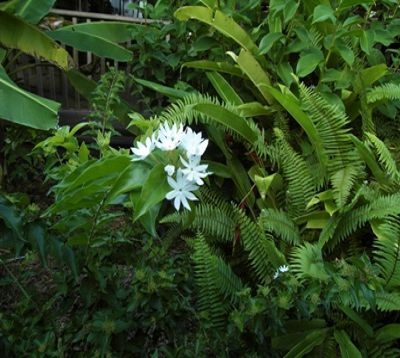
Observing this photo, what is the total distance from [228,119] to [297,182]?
57 centimetres

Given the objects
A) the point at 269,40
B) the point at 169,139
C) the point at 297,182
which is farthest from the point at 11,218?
the point at 269,40

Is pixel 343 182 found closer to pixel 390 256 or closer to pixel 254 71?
pixel 390 256

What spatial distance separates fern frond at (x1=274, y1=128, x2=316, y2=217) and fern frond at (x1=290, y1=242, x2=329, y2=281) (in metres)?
0.40

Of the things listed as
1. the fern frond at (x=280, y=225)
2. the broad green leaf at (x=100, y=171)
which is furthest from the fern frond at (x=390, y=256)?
the broad green leaf at (x=100, y=171)

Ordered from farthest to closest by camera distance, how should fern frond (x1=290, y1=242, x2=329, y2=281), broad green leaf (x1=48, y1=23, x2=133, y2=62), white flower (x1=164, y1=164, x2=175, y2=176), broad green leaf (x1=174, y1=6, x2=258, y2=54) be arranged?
broad green leaf (x1=48, y1=23, x2=133, y2=62) < broad green leaf (x1=174, y1=6, x2=258, y2=54) < fern frond (x1=290, y1=242, x2=329, y2=281) < white flower (x1=164, y1=164, x2=175, y2=176)

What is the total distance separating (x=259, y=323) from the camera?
1820 mm

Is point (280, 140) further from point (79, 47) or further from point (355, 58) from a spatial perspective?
point (79, 47)

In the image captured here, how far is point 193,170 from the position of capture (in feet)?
4.50

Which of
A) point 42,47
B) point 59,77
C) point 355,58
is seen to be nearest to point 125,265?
point 42,47

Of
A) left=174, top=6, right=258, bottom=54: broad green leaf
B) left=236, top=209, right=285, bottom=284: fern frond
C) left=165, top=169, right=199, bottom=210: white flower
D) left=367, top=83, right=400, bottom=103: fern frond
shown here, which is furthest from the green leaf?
left=174, top=6, right=258, bottom=54: broad green leaf

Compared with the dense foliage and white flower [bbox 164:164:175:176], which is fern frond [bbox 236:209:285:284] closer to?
the dense foliage

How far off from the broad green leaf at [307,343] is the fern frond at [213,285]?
0.37 meters

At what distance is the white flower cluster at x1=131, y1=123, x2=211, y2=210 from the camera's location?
137 cm

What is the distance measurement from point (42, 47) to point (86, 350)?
2.14 meters
